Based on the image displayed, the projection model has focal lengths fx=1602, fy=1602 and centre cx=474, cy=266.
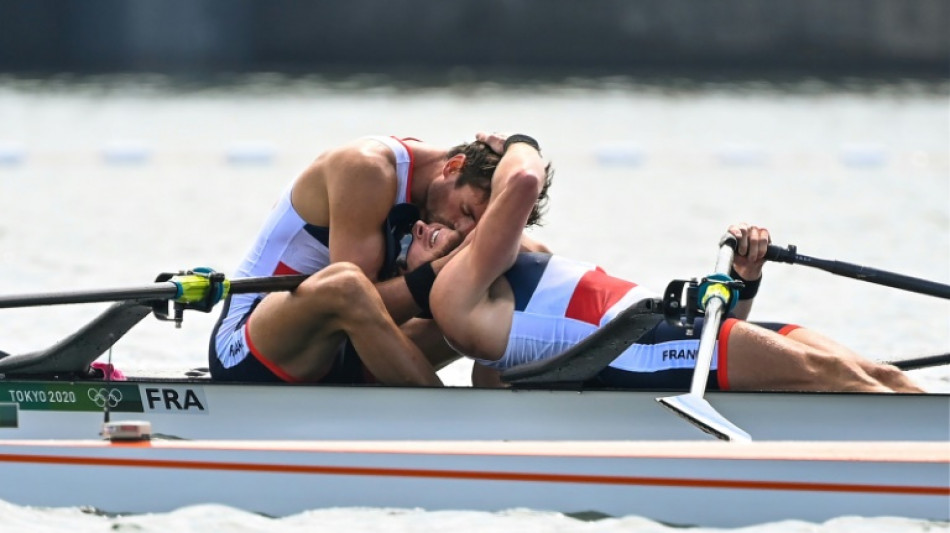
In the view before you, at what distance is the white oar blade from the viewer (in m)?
5.35

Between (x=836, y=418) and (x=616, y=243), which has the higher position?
(x=836, y=418)

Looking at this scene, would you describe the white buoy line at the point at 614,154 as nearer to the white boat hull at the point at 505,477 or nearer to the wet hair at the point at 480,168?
the wet hair at the point at 480,168

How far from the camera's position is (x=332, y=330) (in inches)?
234

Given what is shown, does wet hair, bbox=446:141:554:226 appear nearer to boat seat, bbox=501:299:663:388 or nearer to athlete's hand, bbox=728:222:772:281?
boat seat, bbox=501:299:663:388

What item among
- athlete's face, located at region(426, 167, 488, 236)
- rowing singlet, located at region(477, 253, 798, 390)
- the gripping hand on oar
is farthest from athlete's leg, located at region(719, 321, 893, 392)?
athlete's face, located at region(426, 167, 488, 236)

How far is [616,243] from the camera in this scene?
1588 cm

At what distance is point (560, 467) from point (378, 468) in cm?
64

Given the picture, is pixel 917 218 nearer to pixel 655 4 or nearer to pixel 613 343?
pixel 613 343

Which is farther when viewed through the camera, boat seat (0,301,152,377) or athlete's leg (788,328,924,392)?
boat seat (0,301,152,377)

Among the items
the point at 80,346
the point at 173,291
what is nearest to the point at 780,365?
the point at 173,291

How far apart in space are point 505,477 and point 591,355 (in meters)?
0.54

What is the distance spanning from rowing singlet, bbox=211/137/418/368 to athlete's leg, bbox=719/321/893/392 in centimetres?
135

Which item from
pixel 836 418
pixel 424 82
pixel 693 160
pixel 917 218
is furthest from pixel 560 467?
pixel 424 82

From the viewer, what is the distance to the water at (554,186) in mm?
10055
